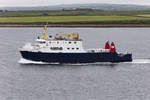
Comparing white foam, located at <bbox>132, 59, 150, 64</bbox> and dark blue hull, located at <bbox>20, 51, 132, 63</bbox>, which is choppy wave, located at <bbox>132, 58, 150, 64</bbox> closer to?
white foam, located at <bbox>132, 59, 150, 64</bbox>

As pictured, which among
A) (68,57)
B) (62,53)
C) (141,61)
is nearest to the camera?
(62,53)

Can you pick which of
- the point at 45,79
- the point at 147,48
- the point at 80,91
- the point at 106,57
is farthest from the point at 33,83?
the point at 147,48

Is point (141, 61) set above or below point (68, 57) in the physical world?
below

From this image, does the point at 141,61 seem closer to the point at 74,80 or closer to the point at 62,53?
the point at 62,53

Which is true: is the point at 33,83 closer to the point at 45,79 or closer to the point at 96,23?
the point at 45,79

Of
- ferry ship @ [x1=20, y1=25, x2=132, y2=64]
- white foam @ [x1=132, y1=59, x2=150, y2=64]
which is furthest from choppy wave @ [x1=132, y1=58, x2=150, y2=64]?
ferry ship @ [x1=20, y1=25, x2=132, y2=64]

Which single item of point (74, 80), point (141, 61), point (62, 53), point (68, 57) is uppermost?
point (62, 53)

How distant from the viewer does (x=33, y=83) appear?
158 ft

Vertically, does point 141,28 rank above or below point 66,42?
below

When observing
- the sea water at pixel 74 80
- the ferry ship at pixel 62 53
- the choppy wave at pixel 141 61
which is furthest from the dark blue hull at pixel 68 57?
the choppy wave at pixel 141 61

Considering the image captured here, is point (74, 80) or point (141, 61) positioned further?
point (141, 61)

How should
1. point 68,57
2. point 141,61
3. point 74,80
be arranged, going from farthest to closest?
point 141,61 < point 68,57 < point 74,80

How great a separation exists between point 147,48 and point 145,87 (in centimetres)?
3226

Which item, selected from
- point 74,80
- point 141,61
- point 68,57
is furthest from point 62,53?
point 141,61
